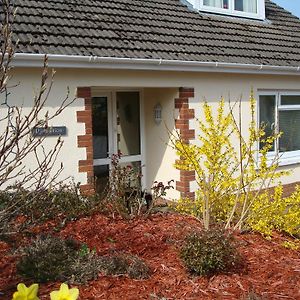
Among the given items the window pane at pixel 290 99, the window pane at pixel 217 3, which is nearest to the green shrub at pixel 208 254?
the window pane at pixel 290 99

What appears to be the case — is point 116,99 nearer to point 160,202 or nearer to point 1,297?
point 160,202

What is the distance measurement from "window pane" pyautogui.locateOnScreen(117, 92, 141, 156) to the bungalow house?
0.07 ft

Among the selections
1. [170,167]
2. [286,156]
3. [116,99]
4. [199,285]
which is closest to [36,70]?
[116,99]

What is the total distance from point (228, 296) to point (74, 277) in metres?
1.36

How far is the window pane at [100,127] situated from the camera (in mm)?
8494

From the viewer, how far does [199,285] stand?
3891mm

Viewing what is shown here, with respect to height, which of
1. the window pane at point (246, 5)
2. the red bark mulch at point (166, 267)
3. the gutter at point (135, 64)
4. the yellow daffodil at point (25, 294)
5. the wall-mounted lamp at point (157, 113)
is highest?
the window pane at point (246, 5)

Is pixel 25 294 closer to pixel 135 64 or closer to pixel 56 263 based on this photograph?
pixel 56 263

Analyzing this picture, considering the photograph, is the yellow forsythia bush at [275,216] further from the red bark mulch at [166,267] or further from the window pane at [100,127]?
the window pane at [100,127]

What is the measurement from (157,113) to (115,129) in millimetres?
932

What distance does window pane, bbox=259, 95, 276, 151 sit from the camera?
32.2ft

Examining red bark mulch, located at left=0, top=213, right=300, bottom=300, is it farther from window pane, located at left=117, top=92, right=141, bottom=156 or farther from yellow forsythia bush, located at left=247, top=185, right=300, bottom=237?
window pane, located at left=117, top=92, right=141, bottom=156

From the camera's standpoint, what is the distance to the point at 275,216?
5.49 metres

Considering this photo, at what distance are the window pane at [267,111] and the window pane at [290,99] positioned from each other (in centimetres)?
33
